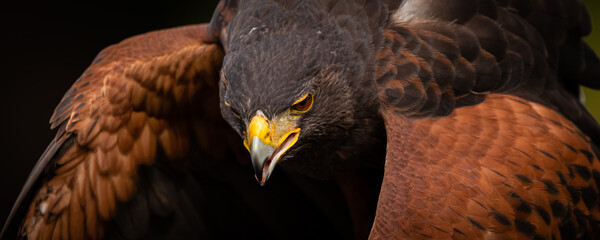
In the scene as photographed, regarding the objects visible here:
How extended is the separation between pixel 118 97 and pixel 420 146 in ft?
3.55

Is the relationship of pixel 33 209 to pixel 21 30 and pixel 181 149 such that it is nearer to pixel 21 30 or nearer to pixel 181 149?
pixel 181 149

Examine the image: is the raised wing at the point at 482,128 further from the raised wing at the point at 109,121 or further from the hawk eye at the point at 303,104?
the raised wing at the point at 109,121

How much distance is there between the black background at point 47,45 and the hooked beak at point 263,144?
91.4 inches

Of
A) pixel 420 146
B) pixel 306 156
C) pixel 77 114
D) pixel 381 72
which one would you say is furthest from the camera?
pixel 77 114

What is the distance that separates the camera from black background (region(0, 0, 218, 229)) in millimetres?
3861

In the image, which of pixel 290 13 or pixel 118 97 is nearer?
pixel 290 13

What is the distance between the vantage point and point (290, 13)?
1.97 meters

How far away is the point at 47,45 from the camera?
396 cm

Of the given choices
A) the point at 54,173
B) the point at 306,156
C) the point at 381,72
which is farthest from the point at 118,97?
the point at 381,72

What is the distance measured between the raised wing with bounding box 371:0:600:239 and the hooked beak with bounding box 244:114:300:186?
30 cm

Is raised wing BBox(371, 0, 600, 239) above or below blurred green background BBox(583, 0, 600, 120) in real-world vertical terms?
above

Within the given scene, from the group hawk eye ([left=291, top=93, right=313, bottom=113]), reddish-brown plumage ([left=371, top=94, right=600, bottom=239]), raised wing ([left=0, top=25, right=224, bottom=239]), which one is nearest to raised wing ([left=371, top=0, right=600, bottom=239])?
reddish-brown plumage ([left=371, top=94, right=600, bottom=239])

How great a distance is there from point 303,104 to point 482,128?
482mm

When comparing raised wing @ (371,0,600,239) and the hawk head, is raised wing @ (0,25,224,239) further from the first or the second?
raised wing @ (371,0,600,239)
